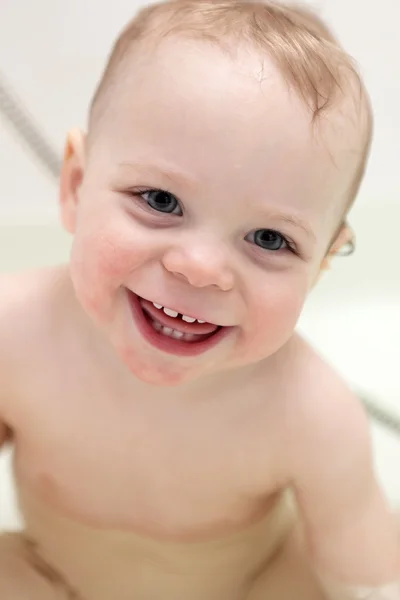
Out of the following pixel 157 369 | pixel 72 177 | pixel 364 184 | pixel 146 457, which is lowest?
pixel 146 457

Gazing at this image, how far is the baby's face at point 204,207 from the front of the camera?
0.54 meters


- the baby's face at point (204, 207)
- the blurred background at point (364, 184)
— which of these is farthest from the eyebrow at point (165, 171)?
the blurred background at point (364, 184)

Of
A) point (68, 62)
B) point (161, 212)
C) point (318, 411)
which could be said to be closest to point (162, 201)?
point (161, 212)

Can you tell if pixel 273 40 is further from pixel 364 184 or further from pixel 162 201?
pixel 364 184

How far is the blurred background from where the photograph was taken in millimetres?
1210

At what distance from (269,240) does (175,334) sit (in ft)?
0.32

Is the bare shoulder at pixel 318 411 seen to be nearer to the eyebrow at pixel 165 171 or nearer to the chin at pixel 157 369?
the chin at pixel 157 369

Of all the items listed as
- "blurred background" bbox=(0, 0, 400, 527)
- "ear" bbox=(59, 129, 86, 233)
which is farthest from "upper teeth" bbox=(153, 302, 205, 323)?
"blurred background" bbox=(0, 0, 400, 527)

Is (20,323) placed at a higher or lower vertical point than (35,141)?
lower

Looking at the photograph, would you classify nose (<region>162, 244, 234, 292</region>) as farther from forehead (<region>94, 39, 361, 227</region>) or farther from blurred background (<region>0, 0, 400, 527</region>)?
blurred background (<region>0, 0, 400, 527</region>)

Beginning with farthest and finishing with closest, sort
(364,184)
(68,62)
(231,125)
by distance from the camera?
1. (364,184)
2. (68,62)
3. (231,125)

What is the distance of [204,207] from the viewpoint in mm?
552

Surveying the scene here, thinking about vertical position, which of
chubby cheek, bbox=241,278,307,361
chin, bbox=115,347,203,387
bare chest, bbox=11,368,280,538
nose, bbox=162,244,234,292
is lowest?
bare chest, bbox=11,368,280,538

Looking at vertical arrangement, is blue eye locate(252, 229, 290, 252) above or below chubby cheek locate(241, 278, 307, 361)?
above
